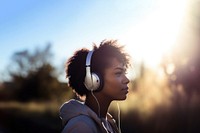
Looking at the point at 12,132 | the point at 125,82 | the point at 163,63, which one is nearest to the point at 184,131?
the point at 163,63

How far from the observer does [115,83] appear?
2785 millimetres

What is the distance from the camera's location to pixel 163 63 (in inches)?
882

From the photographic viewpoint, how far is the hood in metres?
2.62

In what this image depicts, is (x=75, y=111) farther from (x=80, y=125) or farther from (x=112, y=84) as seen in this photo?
(x=112, y=84)

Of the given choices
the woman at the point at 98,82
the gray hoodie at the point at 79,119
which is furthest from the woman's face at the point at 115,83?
the gray hoodie at the point at 79,119

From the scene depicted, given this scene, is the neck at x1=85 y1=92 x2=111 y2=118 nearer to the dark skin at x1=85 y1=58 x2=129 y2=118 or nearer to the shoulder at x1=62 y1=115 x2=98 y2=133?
the dark skin at x1=85 y1=58 x2=129 y2=118

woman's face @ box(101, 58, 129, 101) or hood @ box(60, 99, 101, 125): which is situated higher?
woman's face @ box(101, 58, 129, 101)

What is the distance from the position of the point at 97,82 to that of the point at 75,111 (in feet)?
0.65

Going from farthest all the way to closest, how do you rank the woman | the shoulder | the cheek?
the cheek < the woman < the shoulder

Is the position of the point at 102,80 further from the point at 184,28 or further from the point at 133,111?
the point at 184,28

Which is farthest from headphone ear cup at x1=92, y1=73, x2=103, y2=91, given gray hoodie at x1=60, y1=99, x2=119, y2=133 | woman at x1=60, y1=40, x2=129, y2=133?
gray hoodie at x1=60, y1=99, x2=119, y2=133

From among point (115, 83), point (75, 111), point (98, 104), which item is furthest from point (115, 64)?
point (75, 111)

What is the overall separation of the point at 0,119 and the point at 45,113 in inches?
265

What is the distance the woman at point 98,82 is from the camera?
2668 millimetres
